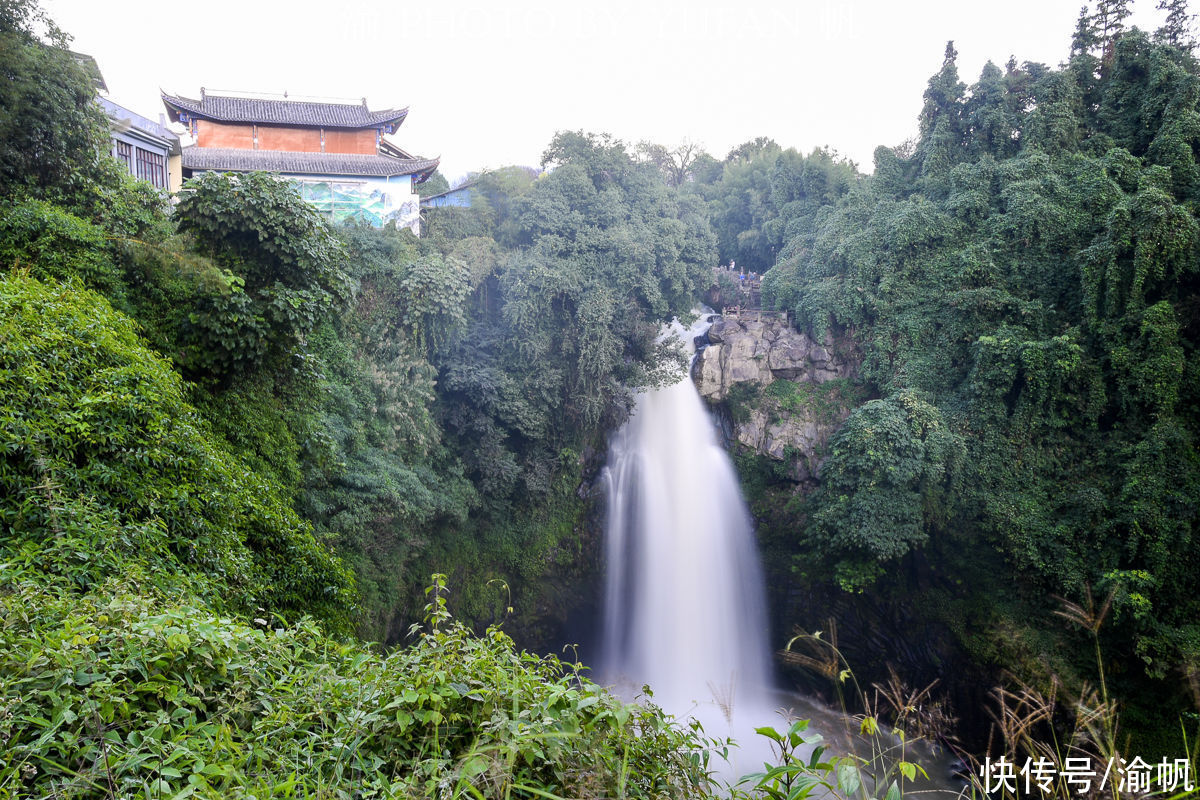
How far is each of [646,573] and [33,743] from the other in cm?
1092

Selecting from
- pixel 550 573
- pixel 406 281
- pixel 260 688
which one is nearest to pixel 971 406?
pixel 550 573

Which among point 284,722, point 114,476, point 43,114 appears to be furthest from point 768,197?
point 284,722

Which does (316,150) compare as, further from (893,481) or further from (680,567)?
(893,481)

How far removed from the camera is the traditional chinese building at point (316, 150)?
14.1 meters

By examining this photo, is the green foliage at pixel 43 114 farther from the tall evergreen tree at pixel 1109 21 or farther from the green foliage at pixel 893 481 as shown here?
the tall evergreen tree at pixel 1109 21

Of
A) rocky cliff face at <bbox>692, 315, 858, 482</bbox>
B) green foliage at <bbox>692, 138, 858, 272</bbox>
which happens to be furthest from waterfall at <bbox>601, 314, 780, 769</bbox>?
green foliage at <bbox>692, 138, 858, 272</bbox>

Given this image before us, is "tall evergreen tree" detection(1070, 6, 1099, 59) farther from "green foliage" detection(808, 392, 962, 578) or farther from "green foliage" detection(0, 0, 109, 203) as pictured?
"green foliage" detection(0, 0, 109, 203)

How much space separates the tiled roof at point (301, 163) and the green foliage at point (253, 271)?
8340mm

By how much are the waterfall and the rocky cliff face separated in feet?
2.48

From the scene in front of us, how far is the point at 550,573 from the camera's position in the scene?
12.2 m

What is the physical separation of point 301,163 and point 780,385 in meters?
11.8

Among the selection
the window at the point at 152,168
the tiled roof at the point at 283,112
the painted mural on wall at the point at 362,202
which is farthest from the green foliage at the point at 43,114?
the tiled roof at the point at 283,112

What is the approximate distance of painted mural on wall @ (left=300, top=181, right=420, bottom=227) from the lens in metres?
14.2

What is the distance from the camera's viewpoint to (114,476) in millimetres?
3627
